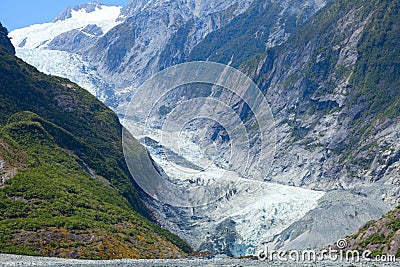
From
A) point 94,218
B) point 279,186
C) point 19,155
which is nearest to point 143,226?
point 94,218

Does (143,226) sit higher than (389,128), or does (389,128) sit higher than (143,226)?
(389,128)

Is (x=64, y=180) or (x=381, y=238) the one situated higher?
(x=64, y=180)

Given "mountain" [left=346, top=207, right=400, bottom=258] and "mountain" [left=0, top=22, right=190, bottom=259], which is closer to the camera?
"mountain" [left=0, top=22, right=190, bottom=259]

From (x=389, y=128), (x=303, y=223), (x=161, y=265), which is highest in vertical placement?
(x=389, y=128)

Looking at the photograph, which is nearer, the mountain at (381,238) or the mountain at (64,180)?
the mountain at (64,180)

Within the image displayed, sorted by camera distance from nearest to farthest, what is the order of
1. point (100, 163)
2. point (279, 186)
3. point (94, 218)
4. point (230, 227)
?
1. point (94, 218)
2. point (100, 163)
3. point (230, 227)
4. point (279, 186)

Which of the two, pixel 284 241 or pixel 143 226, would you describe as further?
pixel 284 241

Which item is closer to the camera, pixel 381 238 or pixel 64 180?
pixel 381 238

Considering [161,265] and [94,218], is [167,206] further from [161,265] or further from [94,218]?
[161,265]
